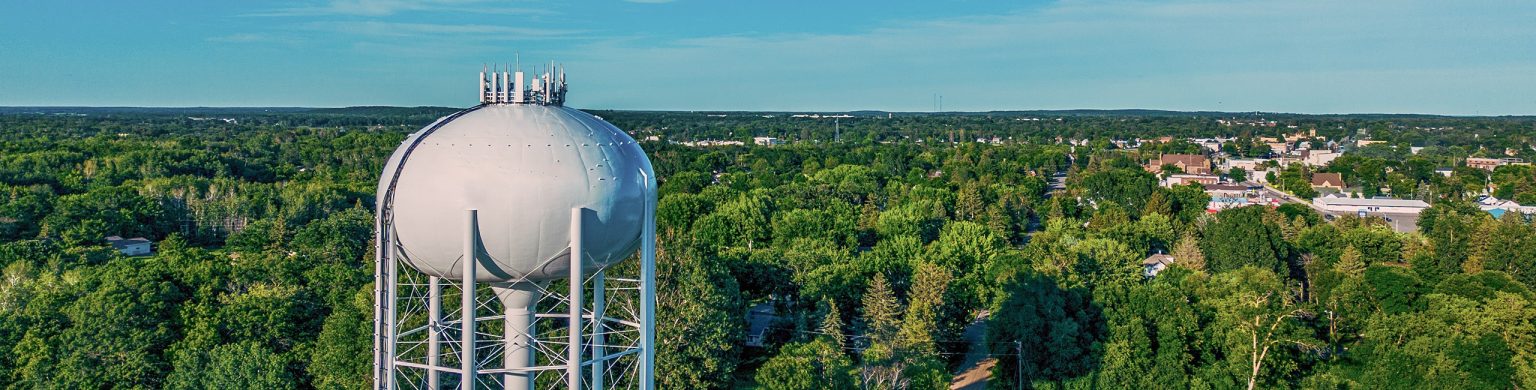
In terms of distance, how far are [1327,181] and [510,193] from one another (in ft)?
345

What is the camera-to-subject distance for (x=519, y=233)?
1468 cm

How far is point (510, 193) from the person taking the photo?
14.5 meters

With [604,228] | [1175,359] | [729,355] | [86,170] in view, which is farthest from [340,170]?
[604,228]

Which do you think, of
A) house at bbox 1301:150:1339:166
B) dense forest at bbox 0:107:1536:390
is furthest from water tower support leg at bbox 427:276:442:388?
house at bbox 1301:150:1339:166

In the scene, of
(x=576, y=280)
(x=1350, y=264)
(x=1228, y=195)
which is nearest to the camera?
(x=576, y=280)

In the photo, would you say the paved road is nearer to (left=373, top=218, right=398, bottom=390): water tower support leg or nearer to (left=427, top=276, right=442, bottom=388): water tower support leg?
(left=427, top=276, right=442, bottom=388): water tower support leg

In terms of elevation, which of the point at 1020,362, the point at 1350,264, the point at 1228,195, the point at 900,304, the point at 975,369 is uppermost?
the point at 1228,195

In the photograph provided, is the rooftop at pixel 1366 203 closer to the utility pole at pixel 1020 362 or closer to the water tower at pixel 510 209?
the utility pole at pixel 1020 362

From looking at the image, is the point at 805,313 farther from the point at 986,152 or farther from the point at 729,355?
the point at 986,152

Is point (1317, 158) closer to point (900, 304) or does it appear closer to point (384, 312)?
point (900, 304)

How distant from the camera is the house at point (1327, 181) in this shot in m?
104

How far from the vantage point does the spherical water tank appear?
47.8 ft

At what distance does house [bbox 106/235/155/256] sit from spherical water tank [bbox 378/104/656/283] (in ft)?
173

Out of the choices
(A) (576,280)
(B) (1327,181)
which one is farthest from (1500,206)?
(A) (576,280)
